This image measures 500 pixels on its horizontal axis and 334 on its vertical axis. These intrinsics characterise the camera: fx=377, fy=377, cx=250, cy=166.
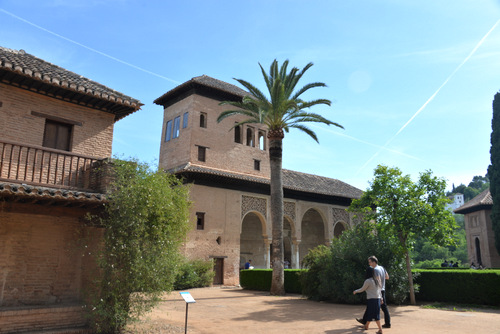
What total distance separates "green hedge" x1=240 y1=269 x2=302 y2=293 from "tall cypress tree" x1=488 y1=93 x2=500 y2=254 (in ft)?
66.4

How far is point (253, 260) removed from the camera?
87.1 ft

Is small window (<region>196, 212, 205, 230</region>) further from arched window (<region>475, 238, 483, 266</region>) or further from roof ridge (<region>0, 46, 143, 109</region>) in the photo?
arched window (<region>475, 238, 483, 266</region>)

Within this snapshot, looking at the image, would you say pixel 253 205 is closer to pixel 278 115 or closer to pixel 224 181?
pixel 224 181

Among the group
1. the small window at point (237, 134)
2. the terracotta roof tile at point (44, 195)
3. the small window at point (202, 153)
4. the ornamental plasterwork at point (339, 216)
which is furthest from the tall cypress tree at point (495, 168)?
the terracotta roof tile at point (44, 195)

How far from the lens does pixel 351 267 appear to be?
1285 centimetres

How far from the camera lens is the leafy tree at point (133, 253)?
741cm

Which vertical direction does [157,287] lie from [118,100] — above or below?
below

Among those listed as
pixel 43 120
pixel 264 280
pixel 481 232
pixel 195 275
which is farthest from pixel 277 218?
pixel 481 232

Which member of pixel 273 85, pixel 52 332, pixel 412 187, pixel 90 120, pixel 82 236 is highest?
pixel 273 85

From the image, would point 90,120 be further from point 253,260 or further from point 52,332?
point 253,260

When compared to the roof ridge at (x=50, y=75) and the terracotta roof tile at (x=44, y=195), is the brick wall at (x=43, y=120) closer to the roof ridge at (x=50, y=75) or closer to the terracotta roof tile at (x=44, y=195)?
the roof ridge at (x=50, y=75)

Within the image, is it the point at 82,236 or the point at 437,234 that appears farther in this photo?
the point at 437,234

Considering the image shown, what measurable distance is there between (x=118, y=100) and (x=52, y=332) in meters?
5.67

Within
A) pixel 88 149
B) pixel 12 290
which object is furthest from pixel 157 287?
pixel 88 149
